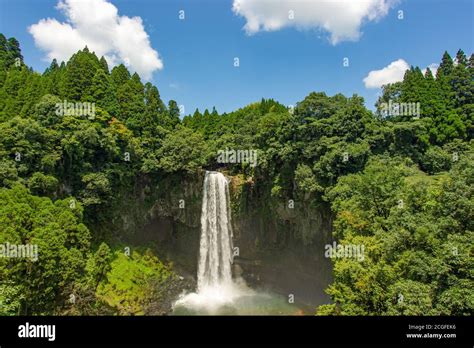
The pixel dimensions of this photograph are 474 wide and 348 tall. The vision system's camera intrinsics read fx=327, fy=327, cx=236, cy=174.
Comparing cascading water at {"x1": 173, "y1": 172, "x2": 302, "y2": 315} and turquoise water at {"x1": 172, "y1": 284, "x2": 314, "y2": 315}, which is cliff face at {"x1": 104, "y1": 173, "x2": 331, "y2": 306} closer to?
cascading water at {"x1": 173, "y1": 172, "x2": 302, "y2": 315}

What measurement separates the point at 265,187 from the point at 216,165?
25.3ft

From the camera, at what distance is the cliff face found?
119ft

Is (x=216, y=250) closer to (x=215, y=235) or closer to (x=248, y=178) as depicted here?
(x=215, y=235)

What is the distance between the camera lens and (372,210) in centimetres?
2178

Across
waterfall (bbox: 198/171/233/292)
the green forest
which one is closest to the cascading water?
waterfall (bbox: 198/171/233/292)

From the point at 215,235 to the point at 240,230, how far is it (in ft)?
11.7

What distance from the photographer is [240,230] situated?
40438 millimetres

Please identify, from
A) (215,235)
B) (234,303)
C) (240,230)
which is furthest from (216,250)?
(234,303)

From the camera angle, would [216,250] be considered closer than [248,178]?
Yes

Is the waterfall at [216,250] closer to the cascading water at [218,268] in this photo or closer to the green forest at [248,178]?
the cascading water at [218,268]

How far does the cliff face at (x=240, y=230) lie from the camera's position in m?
36.2

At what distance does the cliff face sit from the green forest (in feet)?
2.93
